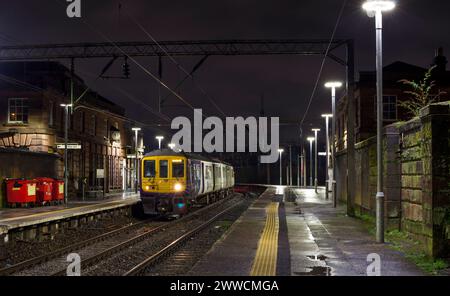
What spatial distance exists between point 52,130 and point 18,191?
10.1 m

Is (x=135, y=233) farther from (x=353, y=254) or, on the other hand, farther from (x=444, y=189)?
(x=444, y=189)

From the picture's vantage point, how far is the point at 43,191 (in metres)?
29.4

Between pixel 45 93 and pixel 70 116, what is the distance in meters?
4.11

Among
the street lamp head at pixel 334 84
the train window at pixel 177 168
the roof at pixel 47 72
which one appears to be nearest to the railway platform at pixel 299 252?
the train window at pixel 177 168

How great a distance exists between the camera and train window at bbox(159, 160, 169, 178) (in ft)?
84.3

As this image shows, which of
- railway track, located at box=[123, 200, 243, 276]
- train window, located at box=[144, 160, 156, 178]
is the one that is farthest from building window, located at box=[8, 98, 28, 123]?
railway track, located at box=[123, 200, 243, 276]

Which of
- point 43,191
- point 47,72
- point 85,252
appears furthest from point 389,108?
point 85,252

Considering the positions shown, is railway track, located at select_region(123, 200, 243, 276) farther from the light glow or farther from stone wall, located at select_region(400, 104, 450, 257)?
the light glow

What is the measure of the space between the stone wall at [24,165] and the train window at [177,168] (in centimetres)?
873

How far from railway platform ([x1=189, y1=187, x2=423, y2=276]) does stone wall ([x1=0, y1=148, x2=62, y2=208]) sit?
13.6 m

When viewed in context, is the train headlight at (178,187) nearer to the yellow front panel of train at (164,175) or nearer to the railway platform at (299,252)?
the yellow front panel of train at (164,175)

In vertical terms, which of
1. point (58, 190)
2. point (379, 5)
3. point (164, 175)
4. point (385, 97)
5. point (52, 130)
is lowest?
point (58, 190)

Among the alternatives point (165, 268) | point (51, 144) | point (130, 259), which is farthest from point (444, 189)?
point (51, 144)

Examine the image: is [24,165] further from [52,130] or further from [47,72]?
[47,72]
